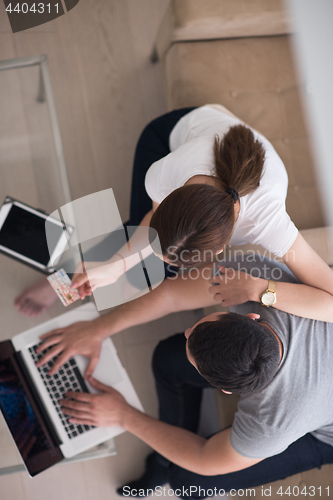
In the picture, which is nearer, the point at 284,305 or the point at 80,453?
the point at 284,305

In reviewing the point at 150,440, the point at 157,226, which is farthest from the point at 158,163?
the point at 150,440

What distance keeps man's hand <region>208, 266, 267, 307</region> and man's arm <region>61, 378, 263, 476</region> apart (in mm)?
423

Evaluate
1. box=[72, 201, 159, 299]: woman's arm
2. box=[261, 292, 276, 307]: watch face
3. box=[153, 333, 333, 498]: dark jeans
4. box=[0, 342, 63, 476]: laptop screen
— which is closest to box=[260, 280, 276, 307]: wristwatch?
box=[261, 292, 276, 307]: watch face

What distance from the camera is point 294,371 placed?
893 mm

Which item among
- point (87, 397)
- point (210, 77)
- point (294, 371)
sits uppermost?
point (210, 77)

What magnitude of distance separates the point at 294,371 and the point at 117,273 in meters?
0.54

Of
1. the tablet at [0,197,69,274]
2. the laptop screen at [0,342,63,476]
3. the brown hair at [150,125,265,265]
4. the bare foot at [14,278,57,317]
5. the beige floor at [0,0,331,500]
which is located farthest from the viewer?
the beige floor at [0,0,331,500]

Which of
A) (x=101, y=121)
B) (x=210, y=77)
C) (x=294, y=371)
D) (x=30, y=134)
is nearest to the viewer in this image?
(x=294, y=371)

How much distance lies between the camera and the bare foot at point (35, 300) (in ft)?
4.07

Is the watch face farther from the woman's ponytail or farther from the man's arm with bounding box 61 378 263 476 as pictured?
the man's arm with bounding box 61 378 263 476

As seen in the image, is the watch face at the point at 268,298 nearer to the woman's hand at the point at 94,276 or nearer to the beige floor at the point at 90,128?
the woman's hand at the point at 94,276

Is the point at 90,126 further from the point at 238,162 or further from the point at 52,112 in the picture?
the point at 238,162

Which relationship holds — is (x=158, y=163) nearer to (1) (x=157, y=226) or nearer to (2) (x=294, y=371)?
(1) (x=157, y=226)

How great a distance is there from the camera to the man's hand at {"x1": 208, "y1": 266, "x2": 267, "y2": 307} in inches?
35.7
